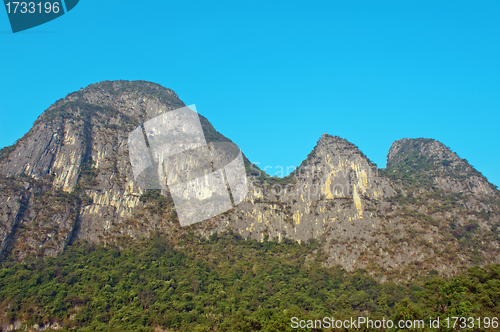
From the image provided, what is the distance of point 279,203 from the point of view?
266ft

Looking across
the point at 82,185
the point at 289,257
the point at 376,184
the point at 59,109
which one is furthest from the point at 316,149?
the point at 59,109

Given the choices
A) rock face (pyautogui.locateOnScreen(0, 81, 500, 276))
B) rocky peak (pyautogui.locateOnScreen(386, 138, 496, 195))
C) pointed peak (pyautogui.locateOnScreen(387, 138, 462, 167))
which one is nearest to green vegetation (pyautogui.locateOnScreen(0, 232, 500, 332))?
rock face (pyautogui.locateOnScreen(0, 81, 500, 276))

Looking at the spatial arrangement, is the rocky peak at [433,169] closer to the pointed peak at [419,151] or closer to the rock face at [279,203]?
the pointed peak at [419,151]

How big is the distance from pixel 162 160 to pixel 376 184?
1891 inches

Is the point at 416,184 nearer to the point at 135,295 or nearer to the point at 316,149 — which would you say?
the point at 316,149

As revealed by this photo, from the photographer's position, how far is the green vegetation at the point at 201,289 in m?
36.2

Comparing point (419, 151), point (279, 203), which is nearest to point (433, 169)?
point (419, 151)

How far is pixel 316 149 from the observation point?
92.4 m

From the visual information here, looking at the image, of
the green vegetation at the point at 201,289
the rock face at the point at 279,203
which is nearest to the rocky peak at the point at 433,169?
the rock face at the point at 279,203

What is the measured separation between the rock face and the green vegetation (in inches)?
157

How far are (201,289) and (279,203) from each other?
29.9m

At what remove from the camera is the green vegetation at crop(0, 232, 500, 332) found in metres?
36.2

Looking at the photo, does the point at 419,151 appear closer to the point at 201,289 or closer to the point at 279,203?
the point at 279,203

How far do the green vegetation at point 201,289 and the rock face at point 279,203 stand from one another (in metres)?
3.99
